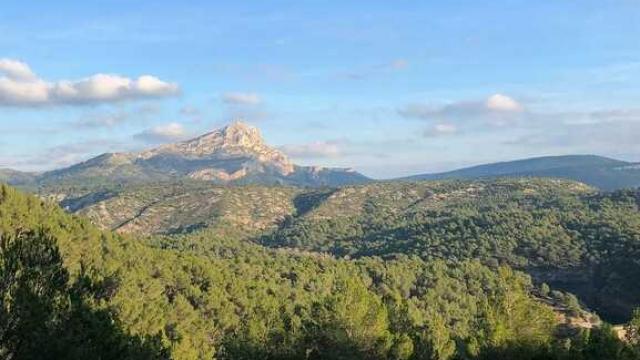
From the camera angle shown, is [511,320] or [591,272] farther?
[591,272]

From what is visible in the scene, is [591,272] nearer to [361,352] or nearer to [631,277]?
[631,277]

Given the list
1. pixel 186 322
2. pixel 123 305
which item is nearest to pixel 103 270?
pixel 186 322

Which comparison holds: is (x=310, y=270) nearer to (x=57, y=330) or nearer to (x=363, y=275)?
(x=363, y=275)

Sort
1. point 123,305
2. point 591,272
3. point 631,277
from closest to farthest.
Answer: point 123,305
point 631,277
point 591,272

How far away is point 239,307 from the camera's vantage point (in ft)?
296

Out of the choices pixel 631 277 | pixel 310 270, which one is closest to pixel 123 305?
pixel 310 270

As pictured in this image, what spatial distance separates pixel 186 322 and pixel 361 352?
30.0m

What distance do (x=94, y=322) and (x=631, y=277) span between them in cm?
13931

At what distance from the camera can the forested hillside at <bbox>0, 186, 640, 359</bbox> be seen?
1192 inches

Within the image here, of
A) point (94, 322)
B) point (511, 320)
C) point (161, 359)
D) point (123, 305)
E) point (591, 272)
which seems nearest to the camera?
point (94, 322)

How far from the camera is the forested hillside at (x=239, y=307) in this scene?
3027 centimetres

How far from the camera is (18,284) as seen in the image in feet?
96.3

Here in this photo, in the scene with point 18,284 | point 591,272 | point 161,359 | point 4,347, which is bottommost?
point 591,272

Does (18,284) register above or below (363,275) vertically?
above
